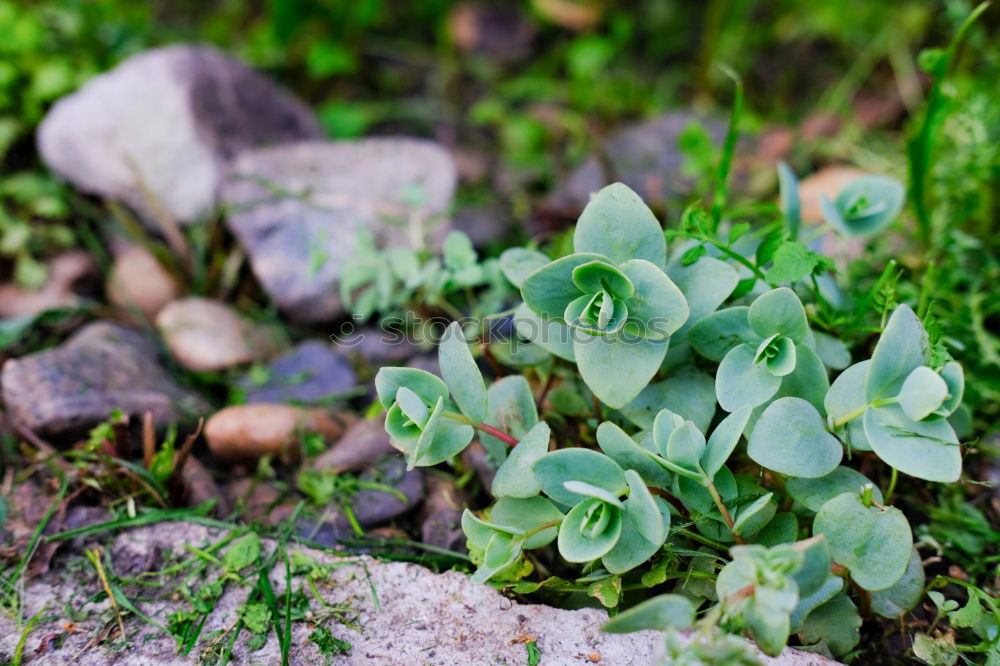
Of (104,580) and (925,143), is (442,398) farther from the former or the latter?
(925,143)

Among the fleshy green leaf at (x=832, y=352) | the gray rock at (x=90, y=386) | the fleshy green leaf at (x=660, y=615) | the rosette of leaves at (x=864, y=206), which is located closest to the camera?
the fleshy green leaf at (x=660, y=615)

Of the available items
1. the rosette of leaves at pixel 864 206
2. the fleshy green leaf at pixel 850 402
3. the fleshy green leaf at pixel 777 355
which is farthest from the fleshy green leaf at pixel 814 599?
the rosette of leaves at pixel 864 206

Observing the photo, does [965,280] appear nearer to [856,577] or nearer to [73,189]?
[856,577]

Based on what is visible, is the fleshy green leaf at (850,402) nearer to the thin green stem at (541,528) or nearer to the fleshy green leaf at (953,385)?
the fleshy green leaf at (953,385)

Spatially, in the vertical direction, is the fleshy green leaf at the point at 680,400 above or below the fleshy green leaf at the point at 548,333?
below

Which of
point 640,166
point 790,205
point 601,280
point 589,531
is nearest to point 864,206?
point 790,205

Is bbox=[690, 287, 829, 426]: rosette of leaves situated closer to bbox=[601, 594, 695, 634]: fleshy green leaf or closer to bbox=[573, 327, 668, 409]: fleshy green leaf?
bbox=[573, 327, 668, 409]: fleshy green leaf
